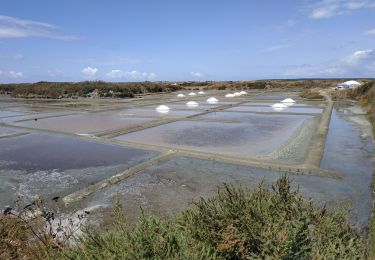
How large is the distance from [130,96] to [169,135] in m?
25.6

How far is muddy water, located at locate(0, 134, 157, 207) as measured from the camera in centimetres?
634

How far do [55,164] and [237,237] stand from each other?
679cm

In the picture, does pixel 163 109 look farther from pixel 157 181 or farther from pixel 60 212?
pixel 60 212

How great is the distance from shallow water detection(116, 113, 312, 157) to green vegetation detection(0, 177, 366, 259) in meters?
5.81

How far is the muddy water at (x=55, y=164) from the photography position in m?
6.34

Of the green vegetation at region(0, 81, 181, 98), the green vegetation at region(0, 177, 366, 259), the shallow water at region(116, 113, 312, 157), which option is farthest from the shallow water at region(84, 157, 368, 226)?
the green vegetation at region(0, 81, 181, 98)

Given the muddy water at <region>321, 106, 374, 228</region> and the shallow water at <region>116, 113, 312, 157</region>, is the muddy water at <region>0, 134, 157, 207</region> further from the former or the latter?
the muddy water at <region>321, 106, 374, 228</region>

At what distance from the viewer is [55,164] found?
26.5 feet

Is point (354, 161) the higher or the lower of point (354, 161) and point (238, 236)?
the lower

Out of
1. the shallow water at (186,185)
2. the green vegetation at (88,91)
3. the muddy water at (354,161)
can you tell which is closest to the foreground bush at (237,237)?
the shallow water at (186,185)

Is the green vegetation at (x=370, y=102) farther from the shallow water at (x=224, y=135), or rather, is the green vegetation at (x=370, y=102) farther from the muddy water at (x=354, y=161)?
the shallow water at (x=224, y=135)

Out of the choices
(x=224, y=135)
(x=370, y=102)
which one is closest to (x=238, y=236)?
(x=224, y=135)

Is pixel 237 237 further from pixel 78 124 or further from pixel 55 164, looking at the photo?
pixel 78 124

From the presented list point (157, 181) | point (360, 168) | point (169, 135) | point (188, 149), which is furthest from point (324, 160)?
point (169, 135)
